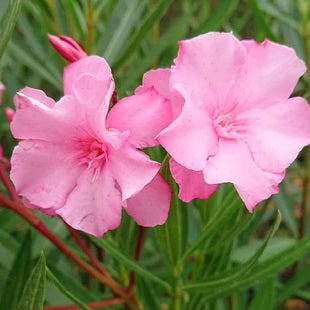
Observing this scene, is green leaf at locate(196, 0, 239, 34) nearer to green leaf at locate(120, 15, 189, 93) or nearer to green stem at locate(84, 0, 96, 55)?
green leaf at locate(120, 15, 189, 93)

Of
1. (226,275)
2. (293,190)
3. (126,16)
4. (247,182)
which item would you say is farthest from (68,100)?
(293,190)

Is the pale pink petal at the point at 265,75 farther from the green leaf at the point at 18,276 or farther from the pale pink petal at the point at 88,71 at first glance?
the green leaf at the point at 18,276

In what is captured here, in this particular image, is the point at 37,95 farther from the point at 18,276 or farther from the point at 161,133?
the point at 18,276

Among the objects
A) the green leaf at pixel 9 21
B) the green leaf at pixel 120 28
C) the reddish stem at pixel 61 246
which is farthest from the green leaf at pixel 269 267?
the green leaf at pixel 120 28

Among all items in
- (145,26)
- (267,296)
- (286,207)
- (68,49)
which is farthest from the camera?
(286,207)

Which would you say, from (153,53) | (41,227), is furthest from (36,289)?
(153,53)

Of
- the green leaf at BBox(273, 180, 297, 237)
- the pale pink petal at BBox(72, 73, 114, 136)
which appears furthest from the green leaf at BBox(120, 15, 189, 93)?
the pale pink petal at BBox(72, 73, 114, 136)

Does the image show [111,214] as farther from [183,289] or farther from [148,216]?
[183,289]
